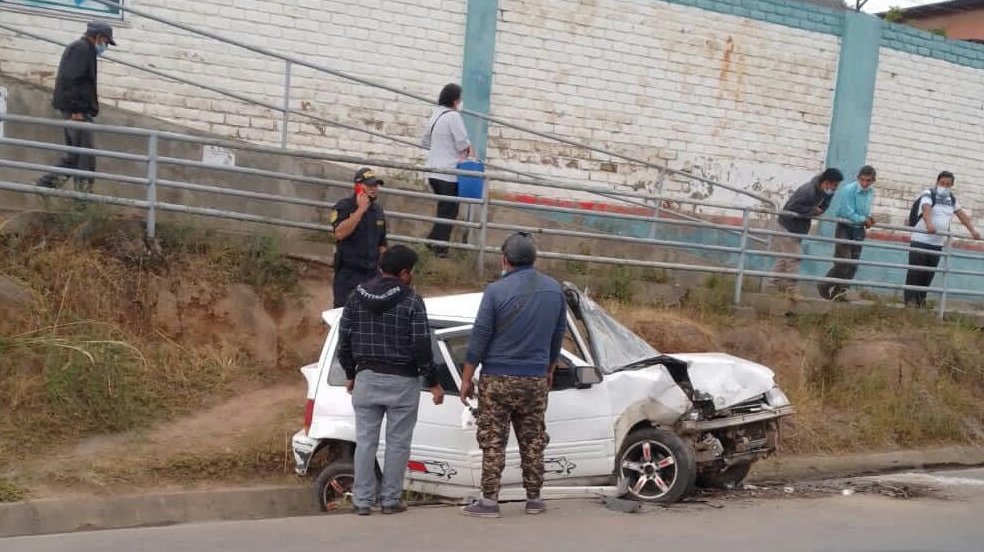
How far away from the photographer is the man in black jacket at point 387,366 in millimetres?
6664

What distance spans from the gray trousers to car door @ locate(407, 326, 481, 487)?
34 centimetres

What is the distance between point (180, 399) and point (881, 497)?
5432 millimetres

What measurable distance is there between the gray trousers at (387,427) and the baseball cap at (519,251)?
38.1 inches

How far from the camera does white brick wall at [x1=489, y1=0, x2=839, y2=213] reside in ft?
47.4

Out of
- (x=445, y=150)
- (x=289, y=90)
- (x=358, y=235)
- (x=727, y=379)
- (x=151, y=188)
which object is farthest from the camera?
(x=289, y=90)

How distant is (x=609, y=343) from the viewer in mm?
7652

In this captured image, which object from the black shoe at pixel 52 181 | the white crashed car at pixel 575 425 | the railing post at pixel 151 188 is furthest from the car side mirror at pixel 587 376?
the black shoe at pixel 52 181

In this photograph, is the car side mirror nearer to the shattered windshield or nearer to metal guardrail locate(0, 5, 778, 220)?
the shattered windshield

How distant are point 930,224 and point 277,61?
799 cm

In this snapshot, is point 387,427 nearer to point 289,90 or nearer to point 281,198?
point 281,198

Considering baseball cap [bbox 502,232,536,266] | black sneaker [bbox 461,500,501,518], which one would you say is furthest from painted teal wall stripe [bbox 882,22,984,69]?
black sneaker [bbox 461,500,501,518]

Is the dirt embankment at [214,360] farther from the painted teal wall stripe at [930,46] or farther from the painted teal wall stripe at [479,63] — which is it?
the painted teal wall stripe at [930,46]

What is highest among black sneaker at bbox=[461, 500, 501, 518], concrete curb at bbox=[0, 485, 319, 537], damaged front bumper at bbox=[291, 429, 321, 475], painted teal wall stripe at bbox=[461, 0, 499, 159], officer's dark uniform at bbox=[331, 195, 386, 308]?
painted teal wall stripe at bbox=[461, 0, 499, 159]

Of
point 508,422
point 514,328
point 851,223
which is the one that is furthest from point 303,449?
point 851,223
